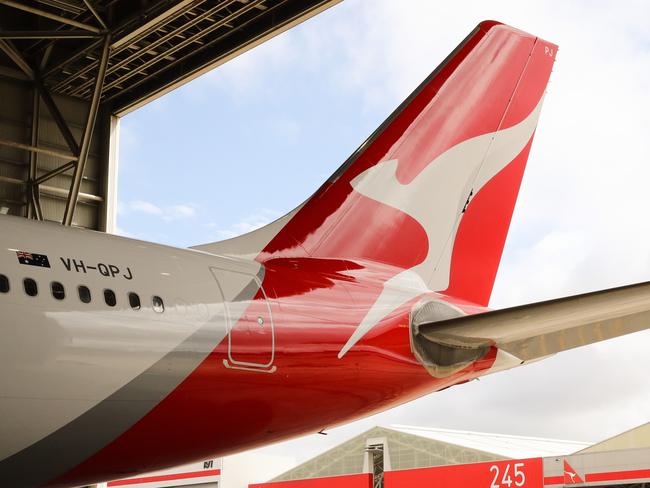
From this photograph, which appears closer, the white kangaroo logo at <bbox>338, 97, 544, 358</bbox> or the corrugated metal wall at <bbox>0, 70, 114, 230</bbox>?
the white kangaroo logo at <bbox>338, 97, 544, 358</bbox>

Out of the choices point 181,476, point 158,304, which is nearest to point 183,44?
point 158,304

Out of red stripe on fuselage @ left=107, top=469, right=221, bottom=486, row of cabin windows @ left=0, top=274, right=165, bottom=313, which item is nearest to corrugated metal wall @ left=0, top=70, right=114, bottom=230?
row of cabin windows @ left=0, top=274, right=165, bottom=313

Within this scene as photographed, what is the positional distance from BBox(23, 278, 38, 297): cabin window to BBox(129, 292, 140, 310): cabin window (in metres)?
0.68

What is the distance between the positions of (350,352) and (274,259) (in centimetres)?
115

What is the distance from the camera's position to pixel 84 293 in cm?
574

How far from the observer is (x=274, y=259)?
306 inches

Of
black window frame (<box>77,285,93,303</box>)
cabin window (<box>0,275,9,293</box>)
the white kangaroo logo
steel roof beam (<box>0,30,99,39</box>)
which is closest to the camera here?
cabin window (<box>0,275,9,293</box>)

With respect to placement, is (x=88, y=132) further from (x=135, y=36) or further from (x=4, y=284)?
(x=4, y=284)

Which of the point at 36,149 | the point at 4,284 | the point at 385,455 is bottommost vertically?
the point at 4,284

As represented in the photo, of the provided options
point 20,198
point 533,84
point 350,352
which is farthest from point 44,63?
point 350,352

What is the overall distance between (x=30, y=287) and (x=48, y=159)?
1640cm

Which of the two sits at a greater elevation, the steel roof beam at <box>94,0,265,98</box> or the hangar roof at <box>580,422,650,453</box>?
the steel roof beam at <box>94,0,265,98</box>

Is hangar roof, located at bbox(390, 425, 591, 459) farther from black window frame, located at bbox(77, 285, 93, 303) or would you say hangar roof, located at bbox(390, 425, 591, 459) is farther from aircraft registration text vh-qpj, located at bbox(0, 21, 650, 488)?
black window frame, located at bbox(77, 285, 93, 303)

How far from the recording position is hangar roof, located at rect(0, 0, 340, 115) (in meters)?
17.1
